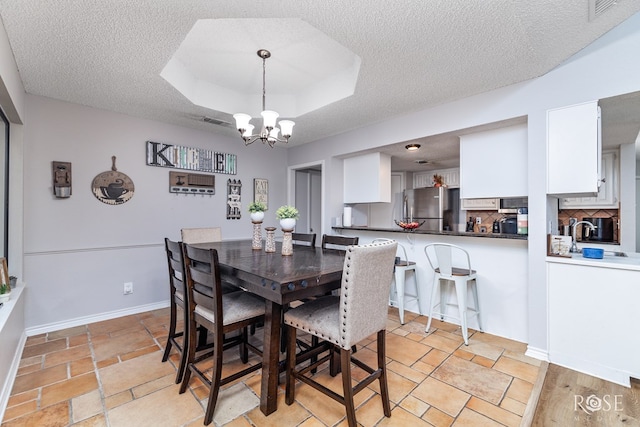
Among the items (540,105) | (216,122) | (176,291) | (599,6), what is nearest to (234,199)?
(216,122)

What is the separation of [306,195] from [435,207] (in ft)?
8.45

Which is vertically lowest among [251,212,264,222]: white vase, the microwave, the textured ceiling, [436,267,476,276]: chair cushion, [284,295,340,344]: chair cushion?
[284,295,340,344]: chair cushion

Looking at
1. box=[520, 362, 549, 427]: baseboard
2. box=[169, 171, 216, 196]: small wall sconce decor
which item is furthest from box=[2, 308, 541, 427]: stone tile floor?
box=[169, 171, 216, 196]: small wall sconce decor

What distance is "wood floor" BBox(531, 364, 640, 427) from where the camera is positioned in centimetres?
164

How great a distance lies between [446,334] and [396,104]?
7.96ft

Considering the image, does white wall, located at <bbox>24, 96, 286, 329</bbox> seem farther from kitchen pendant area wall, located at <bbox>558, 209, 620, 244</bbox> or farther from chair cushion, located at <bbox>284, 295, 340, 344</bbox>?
kitchen pendant area wall, located at <bbox>558, 209, 620, 244</bbox>

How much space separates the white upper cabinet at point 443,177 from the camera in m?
5.78

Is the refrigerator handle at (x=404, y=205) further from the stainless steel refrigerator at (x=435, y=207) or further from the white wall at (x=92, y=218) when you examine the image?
the white wall at (x=92, y=218)

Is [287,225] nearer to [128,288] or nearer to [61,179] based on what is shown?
[128,288]

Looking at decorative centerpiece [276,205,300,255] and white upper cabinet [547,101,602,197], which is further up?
white upper cabinet [547,101,602,197]

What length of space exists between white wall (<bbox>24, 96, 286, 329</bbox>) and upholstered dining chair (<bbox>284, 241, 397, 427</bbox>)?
2580 millimetres

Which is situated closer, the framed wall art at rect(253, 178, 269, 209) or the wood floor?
the wood floor

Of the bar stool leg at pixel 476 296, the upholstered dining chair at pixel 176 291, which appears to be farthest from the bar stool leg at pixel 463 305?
the upholstered dining chair at pixel 176 291

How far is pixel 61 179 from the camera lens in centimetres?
291
